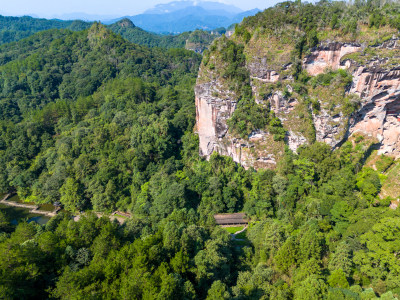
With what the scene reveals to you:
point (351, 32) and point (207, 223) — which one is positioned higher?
point (351, 32)

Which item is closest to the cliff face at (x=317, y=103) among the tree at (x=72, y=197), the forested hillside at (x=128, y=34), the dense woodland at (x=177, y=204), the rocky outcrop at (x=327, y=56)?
the rocky outcrop at (x=327, y=56)

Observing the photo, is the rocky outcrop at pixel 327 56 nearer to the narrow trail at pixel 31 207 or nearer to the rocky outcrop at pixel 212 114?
the rocky outcrop at pixel 212 114

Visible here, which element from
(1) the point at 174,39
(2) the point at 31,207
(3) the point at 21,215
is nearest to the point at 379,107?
(2) the point at 31,207

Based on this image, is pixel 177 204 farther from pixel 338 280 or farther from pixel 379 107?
pixel 379 107

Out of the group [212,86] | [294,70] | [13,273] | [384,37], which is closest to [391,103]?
[384,37]

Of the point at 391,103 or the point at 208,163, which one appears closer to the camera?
the point at 391,103

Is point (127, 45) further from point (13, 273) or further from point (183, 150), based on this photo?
point (13, 273)

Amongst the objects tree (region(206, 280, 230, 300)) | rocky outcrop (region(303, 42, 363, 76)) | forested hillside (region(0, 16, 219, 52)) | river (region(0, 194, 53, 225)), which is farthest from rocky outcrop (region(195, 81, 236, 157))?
forested hillside (region(0, 16, 219, 52))
